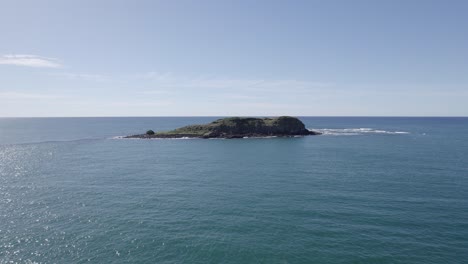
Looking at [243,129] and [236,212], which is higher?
[243,129]

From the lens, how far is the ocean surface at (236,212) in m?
38.8

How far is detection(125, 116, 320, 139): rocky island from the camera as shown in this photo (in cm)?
17350

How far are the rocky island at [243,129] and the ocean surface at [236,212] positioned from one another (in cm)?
7645

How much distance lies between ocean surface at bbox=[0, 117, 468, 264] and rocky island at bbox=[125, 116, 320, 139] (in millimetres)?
76450

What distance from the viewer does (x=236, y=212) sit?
5216 centimetres

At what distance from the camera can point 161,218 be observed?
1965 inches

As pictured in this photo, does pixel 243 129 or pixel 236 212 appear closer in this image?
pixel 236 212

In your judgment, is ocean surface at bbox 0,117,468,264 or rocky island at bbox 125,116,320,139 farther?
rocky island at bbox 125,116,320,139

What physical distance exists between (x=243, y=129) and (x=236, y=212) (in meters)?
126

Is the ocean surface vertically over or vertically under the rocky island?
under

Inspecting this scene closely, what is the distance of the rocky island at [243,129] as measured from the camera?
174 m

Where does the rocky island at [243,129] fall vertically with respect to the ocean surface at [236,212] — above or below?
above

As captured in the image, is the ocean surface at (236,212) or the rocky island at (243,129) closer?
the ocean surface at (236,212)

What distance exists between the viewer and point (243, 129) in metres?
178
